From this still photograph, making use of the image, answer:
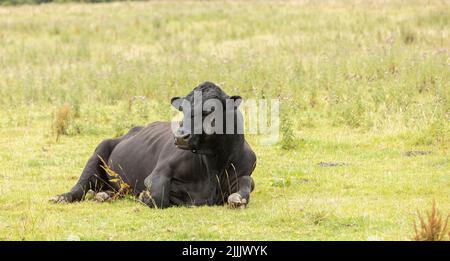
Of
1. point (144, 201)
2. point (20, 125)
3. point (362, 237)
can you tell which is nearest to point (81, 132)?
point (20, 125)

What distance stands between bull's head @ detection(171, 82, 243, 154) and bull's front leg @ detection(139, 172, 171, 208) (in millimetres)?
571

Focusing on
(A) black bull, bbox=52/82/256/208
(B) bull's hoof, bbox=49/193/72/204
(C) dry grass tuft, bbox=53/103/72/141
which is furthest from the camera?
(C) dry grass tuft, bbox=53/103/72/141

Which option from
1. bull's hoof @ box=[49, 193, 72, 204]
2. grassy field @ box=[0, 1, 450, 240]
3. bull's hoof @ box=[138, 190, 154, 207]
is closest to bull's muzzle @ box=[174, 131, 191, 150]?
grassy field @ box=[0, 1, 450, 240]

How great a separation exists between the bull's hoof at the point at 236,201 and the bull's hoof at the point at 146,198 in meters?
0.91

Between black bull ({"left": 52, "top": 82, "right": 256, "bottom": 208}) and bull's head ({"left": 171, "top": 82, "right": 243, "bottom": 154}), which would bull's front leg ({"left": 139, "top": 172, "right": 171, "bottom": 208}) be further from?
bull's head ({"left": 171, "top": 82, "right": 243, "bottom": 154})

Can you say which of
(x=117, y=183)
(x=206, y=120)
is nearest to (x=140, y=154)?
(x=117, y=183)

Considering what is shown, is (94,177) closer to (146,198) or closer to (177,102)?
(146,198)

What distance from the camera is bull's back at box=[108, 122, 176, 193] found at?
10117 millimetres

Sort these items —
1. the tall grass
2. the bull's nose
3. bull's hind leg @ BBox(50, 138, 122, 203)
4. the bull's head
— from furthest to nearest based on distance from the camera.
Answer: the tall grass → bull's hind leg @ BBox(50, 138, 122, 203) → the bull's head → the bull's nose

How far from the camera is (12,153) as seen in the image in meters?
13.9

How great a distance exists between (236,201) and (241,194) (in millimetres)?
171

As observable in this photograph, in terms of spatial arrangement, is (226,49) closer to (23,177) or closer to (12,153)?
(12,153)

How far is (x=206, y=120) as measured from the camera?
8953 millimetres
